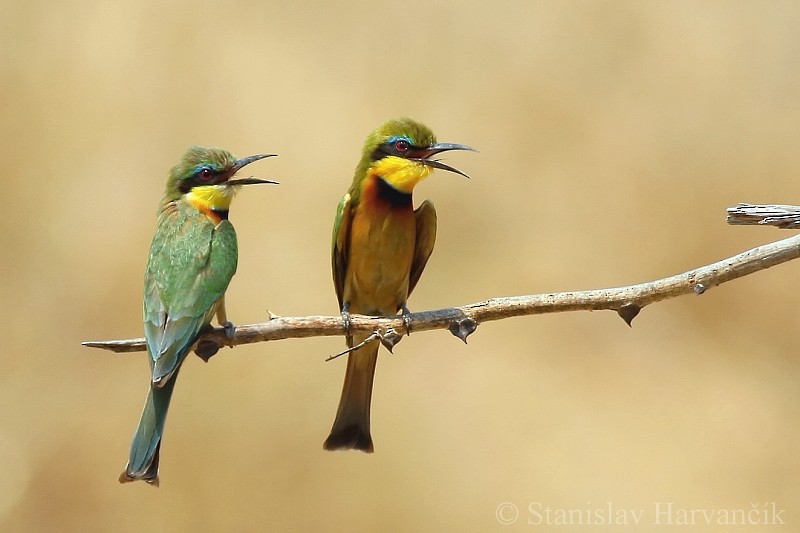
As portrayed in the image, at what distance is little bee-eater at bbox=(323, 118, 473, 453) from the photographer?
2.56 meters

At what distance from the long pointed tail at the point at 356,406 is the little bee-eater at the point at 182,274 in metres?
0.47

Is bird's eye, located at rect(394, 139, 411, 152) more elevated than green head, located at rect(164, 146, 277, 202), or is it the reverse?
bird's eye, located at rect(394, 139, 411, 152)

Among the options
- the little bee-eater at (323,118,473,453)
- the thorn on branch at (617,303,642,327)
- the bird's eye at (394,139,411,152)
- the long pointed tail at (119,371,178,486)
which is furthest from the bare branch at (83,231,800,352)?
the bird's eye at (394,139,411,152)

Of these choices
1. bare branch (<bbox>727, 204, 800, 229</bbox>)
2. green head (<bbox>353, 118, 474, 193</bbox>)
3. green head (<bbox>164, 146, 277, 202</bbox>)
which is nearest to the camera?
bare branch (<bbox>727, 204, 800, 229</bbox>)

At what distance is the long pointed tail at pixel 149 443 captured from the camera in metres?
2.03

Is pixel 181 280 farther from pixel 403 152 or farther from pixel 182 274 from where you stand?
pixel 403 152

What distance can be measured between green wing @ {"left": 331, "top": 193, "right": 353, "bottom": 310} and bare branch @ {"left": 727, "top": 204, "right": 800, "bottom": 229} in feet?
3.61

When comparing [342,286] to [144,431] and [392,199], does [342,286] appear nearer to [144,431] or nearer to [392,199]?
[392,199]

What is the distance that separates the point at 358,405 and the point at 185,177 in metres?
Answer: 0.72

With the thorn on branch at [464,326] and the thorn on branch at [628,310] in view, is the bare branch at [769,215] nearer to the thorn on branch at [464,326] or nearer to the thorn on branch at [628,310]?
the thorn on branch at [628,310]

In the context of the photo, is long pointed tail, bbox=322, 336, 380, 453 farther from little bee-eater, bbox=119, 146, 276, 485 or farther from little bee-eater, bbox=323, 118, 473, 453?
little bee-eater, bbox=119, 146, 276, 485

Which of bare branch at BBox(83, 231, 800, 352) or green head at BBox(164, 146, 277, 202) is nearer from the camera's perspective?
bare branch at BBox(83, 231, 800, 352)

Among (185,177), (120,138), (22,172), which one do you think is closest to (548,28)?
(120,138)

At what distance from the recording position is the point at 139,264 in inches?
179
